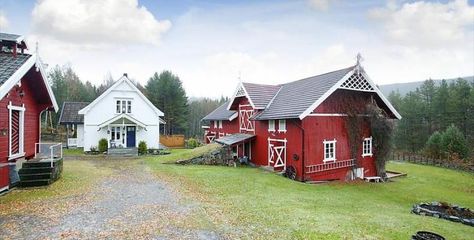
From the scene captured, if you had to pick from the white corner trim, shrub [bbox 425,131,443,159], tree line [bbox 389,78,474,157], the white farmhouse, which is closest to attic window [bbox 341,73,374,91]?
the white corner trim

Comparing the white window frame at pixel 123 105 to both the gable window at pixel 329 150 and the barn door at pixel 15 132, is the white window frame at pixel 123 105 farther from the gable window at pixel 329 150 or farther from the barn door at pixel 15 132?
the gable window at pixel 329 150

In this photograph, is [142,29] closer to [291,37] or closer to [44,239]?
[291,37]

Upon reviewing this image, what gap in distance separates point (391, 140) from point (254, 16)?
45.7 feet

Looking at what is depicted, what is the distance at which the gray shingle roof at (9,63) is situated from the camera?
1097 cm

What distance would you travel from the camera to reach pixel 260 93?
1049 inches

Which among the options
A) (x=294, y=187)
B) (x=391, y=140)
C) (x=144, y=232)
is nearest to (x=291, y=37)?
(x=391, y=140)

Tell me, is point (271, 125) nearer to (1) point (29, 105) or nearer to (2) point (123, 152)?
(2) point (123, 152)

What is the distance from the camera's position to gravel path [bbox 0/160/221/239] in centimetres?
822

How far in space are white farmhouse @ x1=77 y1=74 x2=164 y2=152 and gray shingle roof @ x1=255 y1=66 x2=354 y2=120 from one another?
1359 cm

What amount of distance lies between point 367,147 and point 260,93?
967cm

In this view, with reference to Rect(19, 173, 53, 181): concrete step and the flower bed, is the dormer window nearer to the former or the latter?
Rect(19, 173, 53, 181): concrete step

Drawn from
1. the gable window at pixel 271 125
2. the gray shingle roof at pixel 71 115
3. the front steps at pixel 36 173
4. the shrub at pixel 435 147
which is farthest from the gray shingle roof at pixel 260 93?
the shrub at pixel 435 147

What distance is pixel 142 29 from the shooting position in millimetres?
26531

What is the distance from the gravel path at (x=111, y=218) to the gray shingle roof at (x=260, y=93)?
1333 centimetres
